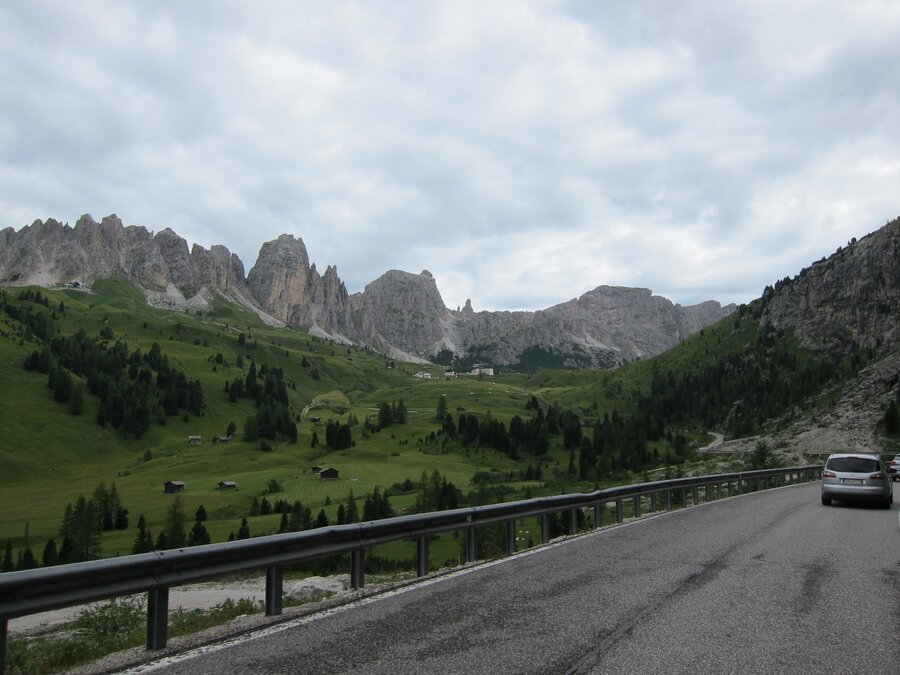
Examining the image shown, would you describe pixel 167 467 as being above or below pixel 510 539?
below

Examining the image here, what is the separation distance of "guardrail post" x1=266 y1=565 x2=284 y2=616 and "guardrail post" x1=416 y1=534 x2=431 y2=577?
3.50 metres

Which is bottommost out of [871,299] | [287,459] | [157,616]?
[287,459]

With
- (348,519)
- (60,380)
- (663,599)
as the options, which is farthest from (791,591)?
(60,380)

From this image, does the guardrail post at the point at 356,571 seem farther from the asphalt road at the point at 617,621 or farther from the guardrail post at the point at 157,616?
the guardrail post at the point at 157,616

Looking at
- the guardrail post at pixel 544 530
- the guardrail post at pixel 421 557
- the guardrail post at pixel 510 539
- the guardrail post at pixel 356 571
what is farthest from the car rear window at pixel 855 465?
the guardrail post at pixel 356 571

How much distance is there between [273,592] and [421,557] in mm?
3670

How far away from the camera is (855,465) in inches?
1005

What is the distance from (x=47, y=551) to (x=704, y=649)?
9706cm

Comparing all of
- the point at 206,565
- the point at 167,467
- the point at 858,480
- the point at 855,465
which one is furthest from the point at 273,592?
the point at 167,467

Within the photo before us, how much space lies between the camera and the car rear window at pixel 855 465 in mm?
25250

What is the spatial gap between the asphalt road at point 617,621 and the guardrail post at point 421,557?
2.44ft

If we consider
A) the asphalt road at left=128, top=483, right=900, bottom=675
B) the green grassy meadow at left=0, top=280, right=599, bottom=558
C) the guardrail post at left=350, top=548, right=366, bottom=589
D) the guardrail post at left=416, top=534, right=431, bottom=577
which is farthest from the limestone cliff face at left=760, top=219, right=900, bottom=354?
the guardrail post at left=350, top=548, right=366, bottom=589

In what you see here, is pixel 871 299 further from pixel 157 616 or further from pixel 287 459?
pixel 157 616

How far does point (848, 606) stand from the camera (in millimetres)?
9359
